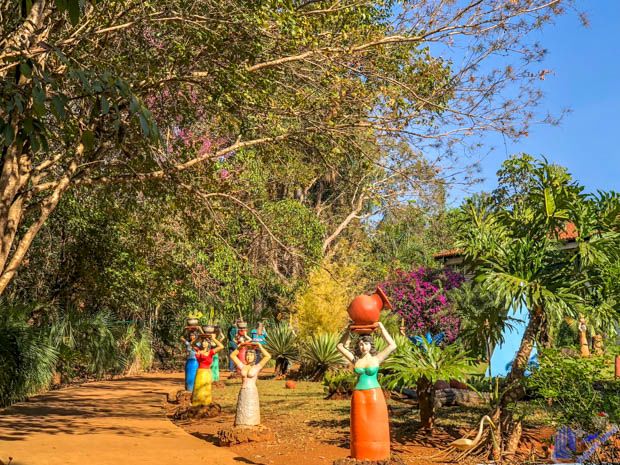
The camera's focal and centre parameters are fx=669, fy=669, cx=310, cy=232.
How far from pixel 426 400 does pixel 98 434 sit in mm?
4712

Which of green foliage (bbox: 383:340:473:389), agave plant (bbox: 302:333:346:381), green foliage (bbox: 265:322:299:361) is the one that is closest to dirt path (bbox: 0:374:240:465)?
green foliage (bbox: 383:340:473:389)

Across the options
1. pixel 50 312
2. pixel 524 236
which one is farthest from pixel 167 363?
pixel 524 236

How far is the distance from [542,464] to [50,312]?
15273 mm

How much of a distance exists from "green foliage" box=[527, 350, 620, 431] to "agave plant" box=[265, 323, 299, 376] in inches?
526

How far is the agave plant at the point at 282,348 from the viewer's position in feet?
66.4

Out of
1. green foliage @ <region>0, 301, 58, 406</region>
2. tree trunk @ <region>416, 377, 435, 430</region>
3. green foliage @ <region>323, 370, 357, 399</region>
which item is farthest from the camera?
green foliage @ <region>0, 301, 58, 406</region>

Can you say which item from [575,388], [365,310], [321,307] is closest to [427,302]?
[321,307]

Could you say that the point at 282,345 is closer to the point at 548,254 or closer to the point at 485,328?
the point at 485,328

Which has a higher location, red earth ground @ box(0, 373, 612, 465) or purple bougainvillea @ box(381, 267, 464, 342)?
purple bougainvillea @ box(381, 267, 464, 342)

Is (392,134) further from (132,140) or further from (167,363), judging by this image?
(167,363)

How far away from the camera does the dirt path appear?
7.86m

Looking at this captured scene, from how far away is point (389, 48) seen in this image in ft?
35.8

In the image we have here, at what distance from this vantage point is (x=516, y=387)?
7.72 metres

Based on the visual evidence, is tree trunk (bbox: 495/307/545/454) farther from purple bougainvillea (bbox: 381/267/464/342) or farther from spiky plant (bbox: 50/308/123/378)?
purple bougainvillea (bbox: 381/267/464/342)
